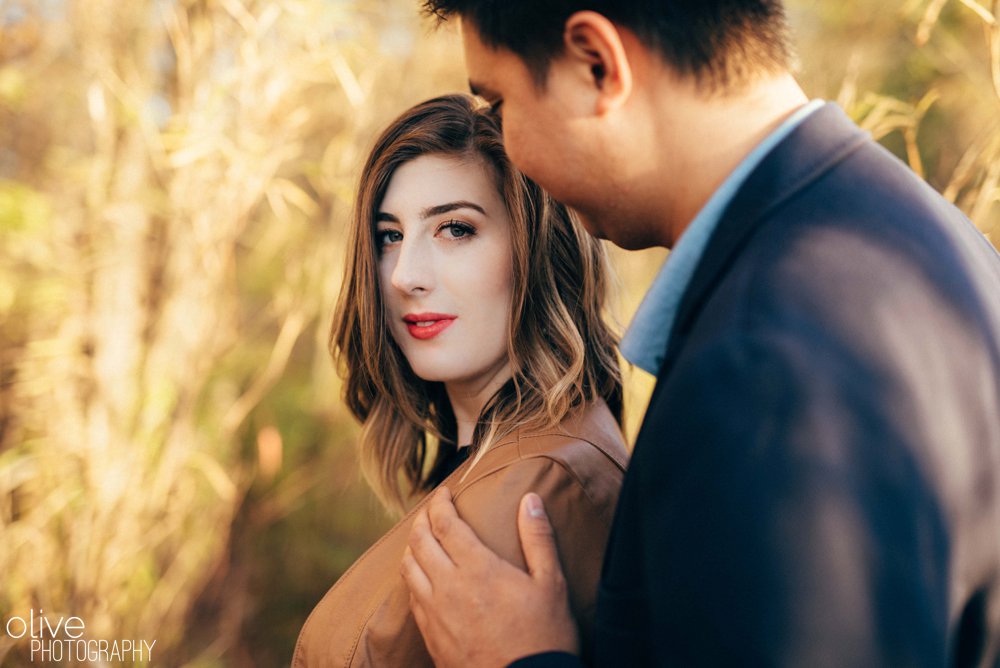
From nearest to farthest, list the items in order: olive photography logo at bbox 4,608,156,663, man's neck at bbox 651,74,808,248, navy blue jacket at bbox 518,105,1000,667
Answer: navy blue jacket at bbox 518,105,1000,667 → man's neck at bbox 651,74,808,248 → olive photography logo at bbox 4,608,156,663

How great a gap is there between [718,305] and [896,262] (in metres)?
0.19

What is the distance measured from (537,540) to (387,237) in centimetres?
88

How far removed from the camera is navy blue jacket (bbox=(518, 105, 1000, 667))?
2.65 ft

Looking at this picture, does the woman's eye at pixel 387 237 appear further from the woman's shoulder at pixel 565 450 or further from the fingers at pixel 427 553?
the fingers at pixel 427 553

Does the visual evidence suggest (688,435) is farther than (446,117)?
No

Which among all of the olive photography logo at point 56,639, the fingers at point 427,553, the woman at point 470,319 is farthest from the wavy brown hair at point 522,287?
the olive photography logo at point 56,639

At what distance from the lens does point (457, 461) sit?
2.04 meters

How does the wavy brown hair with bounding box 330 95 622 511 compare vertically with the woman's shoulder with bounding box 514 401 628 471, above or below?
above

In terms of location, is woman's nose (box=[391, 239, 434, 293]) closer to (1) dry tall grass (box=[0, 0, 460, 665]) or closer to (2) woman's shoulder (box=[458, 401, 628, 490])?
(2) woman's shoulder (box=[458, 401, 628, 490])

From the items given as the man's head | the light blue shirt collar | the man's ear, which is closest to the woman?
the light blue shirt collar

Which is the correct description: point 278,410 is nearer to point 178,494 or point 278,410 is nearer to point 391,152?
point 178,494

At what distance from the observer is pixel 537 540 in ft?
4.64

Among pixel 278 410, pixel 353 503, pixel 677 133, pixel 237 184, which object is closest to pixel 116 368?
pixel 237 184

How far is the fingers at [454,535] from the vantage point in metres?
1.42
